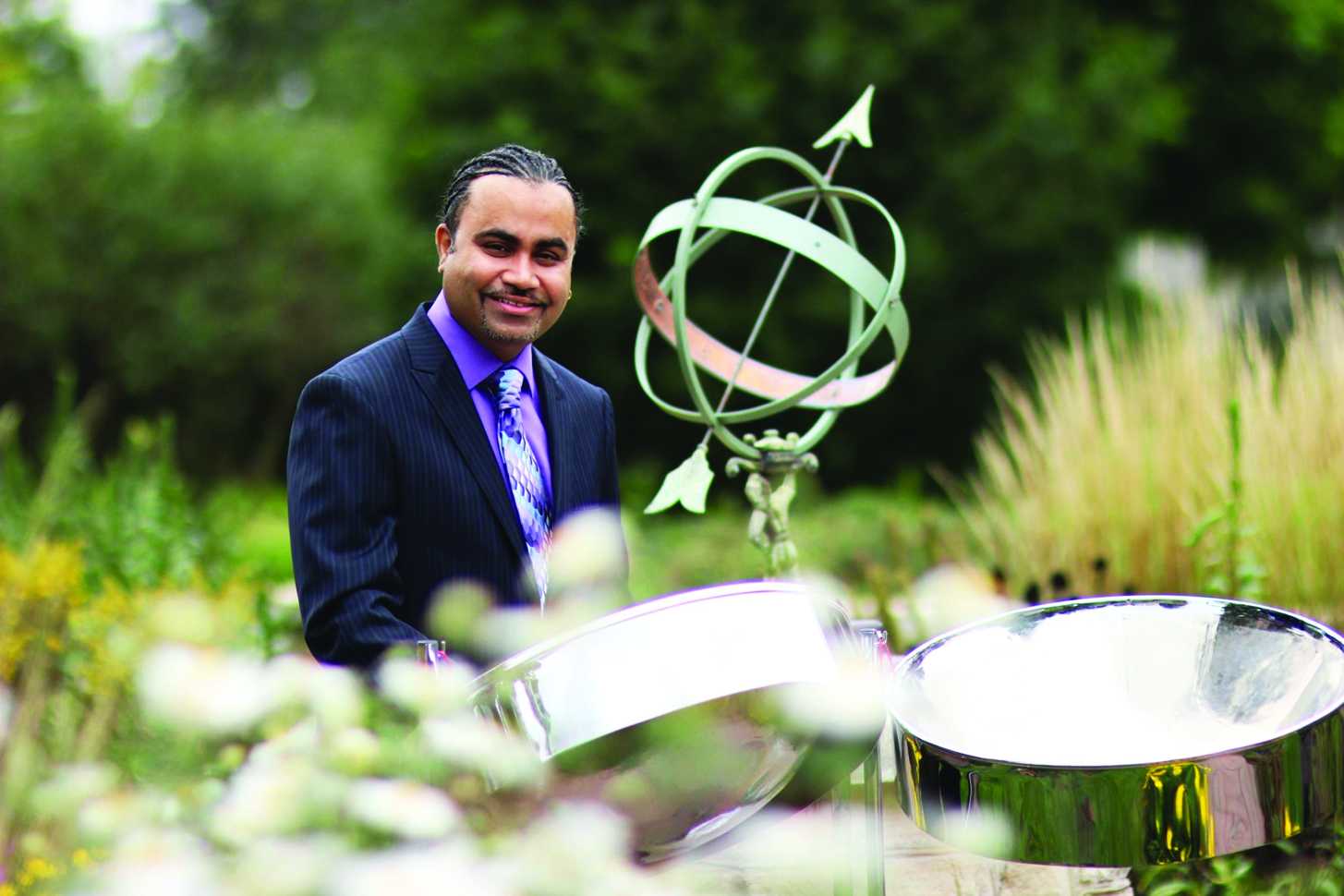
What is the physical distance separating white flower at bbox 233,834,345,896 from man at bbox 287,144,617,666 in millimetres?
775

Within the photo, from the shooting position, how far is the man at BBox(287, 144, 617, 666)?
172cm

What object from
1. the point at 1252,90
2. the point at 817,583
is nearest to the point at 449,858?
the point at 817,583

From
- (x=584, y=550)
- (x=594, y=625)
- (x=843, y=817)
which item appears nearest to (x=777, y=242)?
(x=843, y=817)

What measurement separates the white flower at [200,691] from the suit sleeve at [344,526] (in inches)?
24.8

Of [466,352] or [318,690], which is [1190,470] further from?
[318,690]

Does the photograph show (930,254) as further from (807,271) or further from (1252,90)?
(1252,90)

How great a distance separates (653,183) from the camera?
613 cm

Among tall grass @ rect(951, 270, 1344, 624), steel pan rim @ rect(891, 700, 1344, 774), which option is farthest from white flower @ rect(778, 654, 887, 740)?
tall grass @ rect(951, 270, 1344, 624)

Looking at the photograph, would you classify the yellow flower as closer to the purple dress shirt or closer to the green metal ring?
the purple dress shirt

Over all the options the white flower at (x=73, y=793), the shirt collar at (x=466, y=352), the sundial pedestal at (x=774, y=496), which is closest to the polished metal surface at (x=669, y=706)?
the white flower at (x=73, y=793)

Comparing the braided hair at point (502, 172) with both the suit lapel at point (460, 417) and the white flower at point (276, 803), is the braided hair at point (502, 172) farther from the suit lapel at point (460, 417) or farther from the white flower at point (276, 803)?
the white flower at point (276, 803)

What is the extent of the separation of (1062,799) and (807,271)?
4.89 m

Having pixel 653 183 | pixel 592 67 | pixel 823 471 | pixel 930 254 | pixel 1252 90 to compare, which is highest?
pixel 1252 90

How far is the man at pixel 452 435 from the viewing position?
1.72 metres
